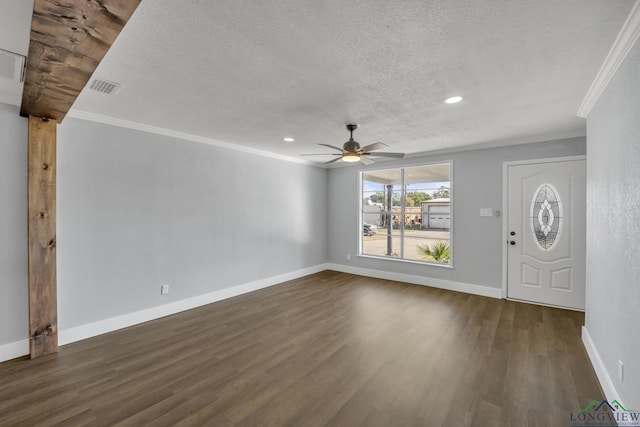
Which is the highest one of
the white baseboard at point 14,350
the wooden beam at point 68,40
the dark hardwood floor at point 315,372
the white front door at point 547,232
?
the wooden beam at point 68,40

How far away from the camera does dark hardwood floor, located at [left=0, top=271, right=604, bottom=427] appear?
1.99 m

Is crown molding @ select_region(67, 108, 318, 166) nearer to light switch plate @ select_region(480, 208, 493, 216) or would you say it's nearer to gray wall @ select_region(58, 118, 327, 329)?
gray wall @ select_region(58, 118, 327, 329)

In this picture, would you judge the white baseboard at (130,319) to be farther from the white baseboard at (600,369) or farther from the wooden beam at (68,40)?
the white baseboard at (600,369)

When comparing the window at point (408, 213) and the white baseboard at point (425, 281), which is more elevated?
the window at point (408, 213)

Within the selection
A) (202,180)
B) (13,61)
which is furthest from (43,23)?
(202,180)

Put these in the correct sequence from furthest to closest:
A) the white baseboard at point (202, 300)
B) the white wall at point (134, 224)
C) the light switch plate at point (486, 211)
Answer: the light switch plate at point (486, 211) → the white baseboard at point (202, 300) → the white wall at point (134, 224)

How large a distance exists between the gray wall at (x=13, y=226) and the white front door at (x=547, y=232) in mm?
6317

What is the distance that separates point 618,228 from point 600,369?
1307 mm

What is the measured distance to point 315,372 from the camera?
2.51 meters

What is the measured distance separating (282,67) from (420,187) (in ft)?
14.3

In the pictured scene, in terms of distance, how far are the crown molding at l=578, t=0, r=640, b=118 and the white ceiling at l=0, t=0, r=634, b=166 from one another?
50 millimetres

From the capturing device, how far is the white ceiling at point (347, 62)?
155 cm

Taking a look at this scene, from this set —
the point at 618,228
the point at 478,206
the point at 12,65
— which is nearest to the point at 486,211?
the point at 478,206

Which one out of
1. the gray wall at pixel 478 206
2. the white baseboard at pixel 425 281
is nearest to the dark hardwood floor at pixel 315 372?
the white baseboard at pixel 425 281
